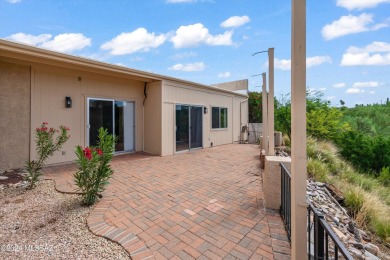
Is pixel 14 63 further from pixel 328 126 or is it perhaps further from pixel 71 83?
pixel 328 126

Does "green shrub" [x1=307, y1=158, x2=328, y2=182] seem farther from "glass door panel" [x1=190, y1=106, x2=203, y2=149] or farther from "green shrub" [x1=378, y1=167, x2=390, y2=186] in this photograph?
"glass door panel" [x1=190, y1=106, x2=203, y2=149]

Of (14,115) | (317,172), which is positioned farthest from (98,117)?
(317,172)

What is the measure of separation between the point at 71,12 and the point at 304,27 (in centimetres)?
824

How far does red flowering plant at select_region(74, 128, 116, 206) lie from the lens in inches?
126

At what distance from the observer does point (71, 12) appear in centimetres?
694

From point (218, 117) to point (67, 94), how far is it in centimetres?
708

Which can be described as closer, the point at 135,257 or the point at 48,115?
the point at 135,257

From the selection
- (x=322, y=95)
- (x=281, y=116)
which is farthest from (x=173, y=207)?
(x=322, y=95)

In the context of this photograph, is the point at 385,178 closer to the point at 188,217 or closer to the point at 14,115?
the point at 188,217

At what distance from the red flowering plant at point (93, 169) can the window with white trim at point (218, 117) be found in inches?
295

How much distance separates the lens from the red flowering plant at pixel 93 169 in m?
3.20

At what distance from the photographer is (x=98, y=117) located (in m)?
7.11

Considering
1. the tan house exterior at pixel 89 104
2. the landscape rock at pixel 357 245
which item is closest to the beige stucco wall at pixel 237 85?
the tan house exterior at pixel 89 104

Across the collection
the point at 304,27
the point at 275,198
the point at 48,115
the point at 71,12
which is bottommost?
the point at 275,198
